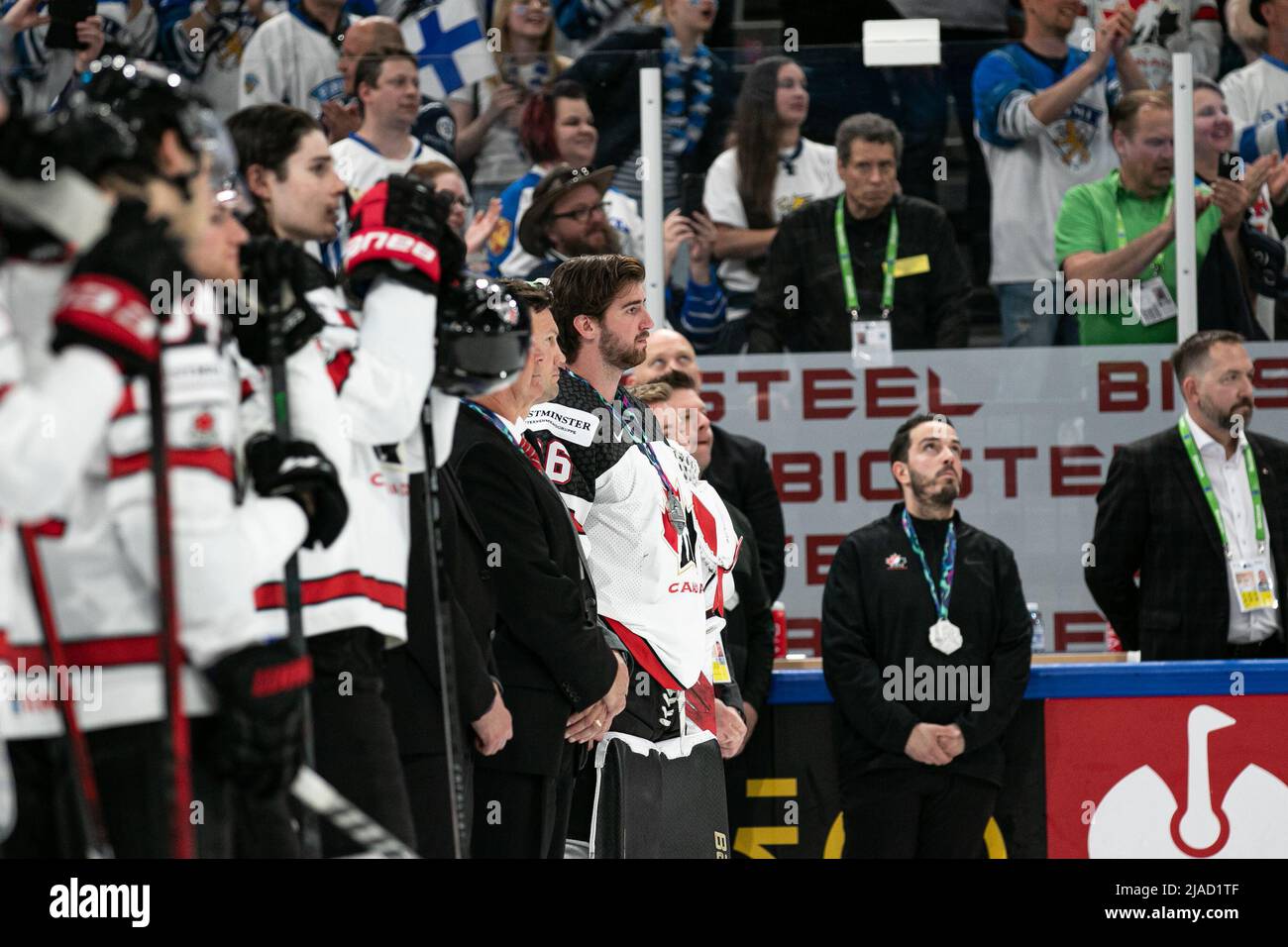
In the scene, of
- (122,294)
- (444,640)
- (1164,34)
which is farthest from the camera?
(1164,34)

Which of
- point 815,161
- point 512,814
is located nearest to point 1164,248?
point 815,161

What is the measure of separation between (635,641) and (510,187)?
2111 millimetres

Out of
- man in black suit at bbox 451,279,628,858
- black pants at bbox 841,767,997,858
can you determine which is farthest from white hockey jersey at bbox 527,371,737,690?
black pants at bbox 841,767,997,858

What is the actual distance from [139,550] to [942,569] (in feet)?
10.5

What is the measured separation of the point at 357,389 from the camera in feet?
10.1

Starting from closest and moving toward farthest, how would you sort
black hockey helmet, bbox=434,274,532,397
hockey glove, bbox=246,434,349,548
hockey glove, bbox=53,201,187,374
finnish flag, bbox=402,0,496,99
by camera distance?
hockey glove, bbox=53,201,187,374, hockey glove, bbox=246,434,349,548, black hockey helmet, bbox=434,274,532,397, finnish flag, bbox=402,0,496,99

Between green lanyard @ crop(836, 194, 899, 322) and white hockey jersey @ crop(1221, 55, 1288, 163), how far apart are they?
136cm

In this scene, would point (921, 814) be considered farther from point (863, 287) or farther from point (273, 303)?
point (273, 303)

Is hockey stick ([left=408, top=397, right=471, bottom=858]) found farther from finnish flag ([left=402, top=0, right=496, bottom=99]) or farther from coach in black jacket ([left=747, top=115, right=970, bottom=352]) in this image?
finnish flag ([left=402, top=0, right=496, bottom=99])

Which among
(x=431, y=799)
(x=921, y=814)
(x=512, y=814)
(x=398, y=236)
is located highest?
(x=398, y=236)

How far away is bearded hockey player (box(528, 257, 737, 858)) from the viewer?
437 cm

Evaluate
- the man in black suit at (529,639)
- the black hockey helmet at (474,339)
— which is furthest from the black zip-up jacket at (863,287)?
the black hockey helmet at (474,339)

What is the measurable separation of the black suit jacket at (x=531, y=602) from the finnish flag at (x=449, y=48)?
8.62 ft

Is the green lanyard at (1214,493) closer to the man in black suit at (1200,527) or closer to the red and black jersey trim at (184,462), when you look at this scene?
the man in black suit at (1200,527)
